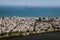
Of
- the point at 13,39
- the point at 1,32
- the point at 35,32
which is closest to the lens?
the point at 13,39

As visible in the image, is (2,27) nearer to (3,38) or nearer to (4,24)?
(4,24)

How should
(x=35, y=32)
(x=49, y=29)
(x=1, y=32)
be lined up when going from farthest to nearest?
(x=49, y=29) < (x=35, y=32) < (x=1, y=32)

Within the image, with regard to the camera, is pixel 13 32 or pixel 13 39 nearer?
pixel 13 39

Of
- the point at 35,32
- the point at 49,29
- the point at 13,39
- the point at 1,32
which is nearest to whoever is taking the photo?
the point at 13,39

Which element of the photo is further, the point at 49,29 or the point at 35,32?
the point at 49,29

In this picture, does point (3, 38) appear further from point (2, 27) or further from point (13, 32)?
point (2, 27)

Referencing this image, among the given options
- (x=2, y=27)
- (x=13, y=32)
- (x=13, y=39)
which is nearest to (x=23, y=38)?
(x=13, y=39)

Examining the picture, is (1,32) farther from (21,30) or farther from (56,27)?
(56,27)

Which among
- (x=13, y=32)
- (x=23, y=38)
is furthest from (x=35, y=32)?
(x=23, y=38)

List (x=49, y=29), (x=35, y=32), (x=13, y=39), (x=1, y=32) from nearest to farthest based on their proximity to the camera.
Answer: (x=13, y=39), (x=1, y=32), (x=35, y=32), (x=49, y=29)
